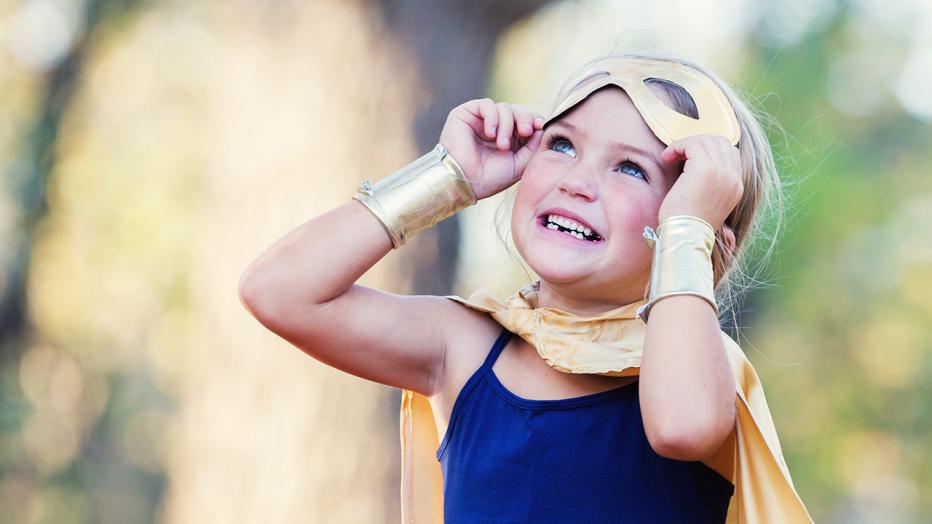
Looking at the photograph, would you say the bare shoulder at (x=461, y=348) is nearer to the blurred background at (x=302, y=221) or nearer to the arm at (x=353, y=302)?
the arm at (x=353, y=302)

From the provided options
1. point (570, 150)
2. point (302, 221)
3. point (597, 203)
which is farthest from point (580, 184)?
point (302, 221)

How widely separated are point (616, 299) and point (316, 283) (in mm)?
526

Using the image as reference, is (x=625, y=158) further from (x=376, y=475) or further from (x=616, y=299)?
(x=376, y=475)

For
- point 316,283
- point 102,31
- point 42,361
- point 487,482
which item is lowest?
point 487,482

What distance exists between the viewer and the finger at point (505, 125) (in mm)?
2018

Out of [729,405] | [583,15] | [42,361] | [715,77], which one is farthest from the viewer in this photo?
[42,361]

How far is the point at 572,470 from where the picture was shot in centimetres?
179

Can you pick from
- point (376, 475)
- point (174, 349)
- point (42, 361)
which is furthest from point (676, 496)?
point (174, 349)

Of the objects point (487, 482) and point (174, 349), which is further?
point (174, 349)

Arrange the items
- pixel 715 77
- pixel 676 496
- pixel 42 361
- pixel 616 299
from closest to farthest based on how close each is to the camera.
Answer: pixel 676 496
pixel 616 299
pixel 715 77
pixel 42 361

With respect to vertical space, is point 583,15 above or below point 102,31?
below

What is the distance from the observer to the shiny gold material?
188 centimetres

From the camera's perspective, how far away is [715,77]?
206cm

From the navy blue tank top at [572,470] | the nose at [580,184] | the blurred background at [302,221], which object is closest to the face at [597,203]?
the nose at [580,184]
